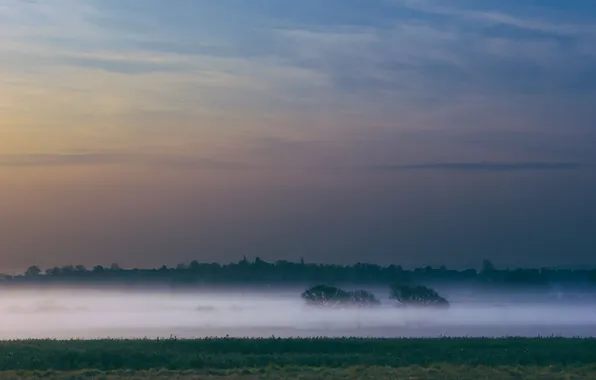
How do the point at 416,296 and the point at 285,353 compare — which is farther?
the point at 416,296

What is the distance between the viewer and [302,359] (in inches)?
1426

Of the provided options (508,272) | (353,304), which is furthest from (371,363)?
(508,272)

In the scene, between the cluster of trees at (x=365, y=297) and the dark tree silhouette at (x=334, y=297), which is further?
the cluster of trees at (x=365, y=297)

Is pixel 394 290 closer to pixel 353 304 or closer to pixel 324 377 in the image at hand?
pixel 353 304

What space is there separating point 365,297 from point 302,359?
87.1 m

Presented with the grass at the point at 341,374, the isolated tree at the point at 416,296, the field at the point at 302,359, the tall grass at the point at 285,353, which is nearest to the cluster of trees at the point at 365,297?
the isolated tree at the point at 416,296

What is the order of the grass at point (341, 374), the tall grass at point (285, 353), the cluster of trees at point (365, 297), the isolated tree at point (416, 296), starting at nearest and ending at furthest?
the grass at point (341, 374), the tall grass at point (285, 353), the cluster of trees at point (365, 297), the isolated tree at point (416, 296)

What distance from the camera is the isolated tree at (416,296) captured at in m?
122

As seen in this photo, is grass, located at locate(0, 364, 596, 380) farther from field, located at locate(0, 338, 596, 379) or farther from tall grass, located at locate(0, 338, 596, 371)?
tall grass, located at locate(0, 338, 596, 371)

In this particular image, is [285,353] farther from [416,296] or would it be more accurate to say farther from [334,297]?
[416,296]

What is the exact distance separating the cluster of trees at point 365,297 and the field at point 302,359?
7115 centimetres

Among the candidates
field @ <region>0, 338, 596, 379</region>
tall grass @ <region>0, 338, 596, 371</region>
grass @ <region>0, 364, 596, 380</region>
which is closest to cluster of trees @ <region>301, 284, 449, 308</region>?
tall grass @ <region>0, 338, 596, 371</region>

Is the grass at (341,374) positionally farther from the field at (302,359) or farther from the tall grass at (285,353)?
the tall grass at (285,353)

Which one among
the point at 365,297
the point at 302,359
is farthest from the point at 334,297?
the point at 302,359
